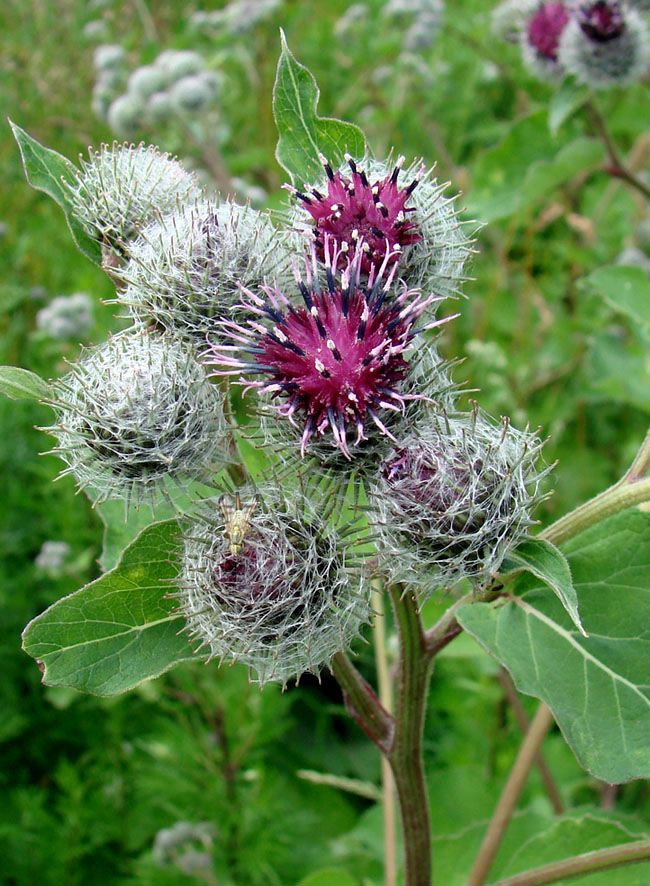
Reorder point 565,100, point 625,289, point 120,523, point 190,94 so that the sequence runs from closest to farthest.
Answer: point 120,523, point 625,289, point 565,100, point 190,94

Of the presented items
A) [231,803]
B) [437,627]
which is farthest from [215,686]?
[437,627]

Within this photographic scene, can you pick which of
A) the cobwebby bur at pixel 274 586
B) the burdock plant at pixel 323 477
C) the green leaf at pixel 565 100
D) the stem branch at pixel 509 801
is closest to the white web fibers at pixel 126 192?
the burdock plant at pixel 323 477

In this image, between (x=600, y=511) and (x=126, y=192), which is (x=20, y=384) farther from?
(x=600, y=511)

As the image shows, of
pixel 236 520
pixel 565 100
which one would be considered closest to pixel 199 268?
pixel 236 520

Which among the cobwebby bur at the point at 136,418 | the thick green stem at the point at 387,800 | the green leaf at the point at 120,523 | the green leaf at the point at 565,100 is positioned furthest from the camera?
the green leaf at the point at 565,100

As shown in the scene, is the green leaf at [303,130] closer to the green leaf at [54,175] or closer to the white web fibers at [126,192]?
the white web fibers at [126,192]

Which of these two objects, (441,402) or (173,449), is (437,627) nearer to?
(441,402)
